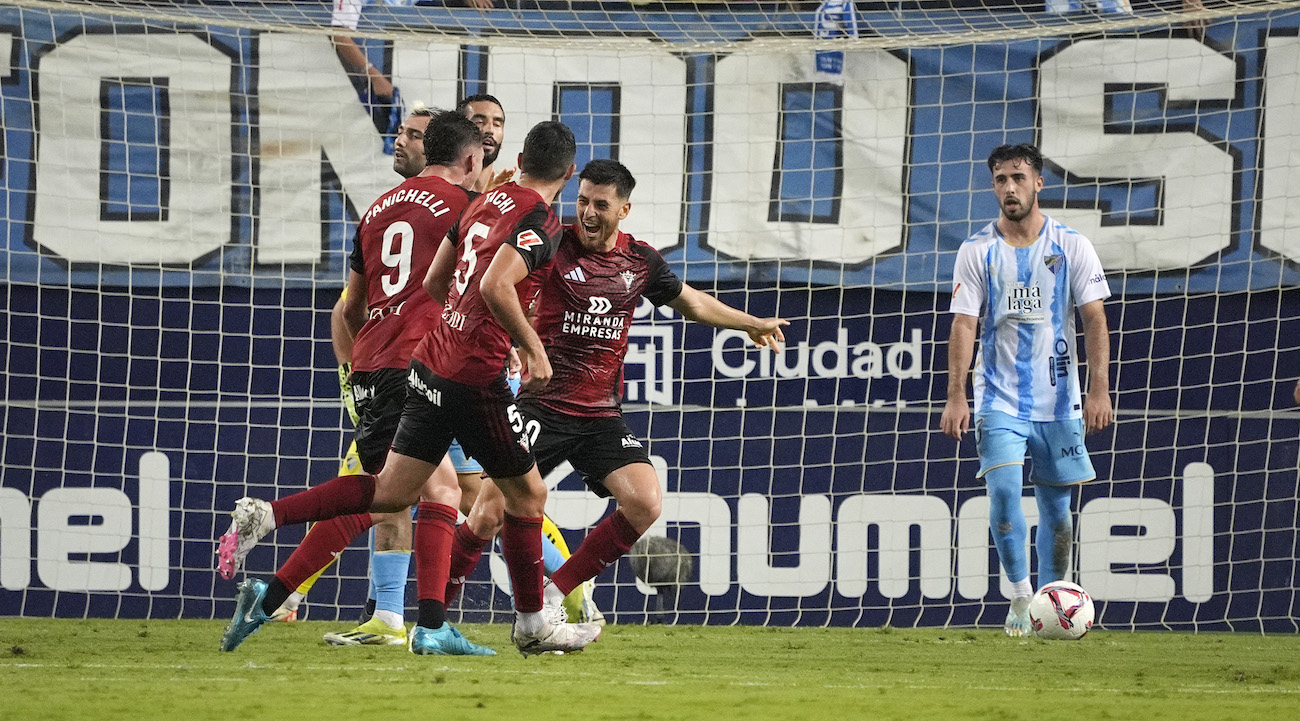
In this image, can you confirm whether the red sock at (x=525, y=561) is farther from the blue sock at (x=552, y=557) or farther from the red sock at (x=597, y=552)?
the blue sock at (x=552, y=557)

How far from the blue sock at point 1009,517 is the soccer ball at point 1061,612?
1.69 ft

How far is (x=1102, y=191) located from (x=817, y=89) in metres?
1.52

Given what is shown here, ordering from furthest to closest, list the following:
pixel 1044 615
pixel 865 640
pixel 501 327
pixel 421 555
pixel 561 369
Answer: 1. pixel 865 640
2. pixel 1044 615
3. pixel 561 369
4. pixel 421 555
5. pixel 501 327

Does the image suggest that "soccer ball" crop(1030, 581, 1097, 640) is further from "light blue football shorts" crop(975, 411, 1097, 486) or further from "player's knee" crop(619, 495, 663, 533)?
"player's knee" crop(619, 495, 663, 533)

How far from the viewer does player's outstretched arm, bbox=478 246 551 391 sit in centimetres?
444

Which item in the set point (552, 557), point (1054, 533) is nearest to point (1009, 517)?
point (1054, 533)

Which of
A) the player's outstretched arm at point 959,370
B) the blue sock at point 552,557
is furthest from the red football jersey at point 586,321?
the player's outstretched arm at point 959,370

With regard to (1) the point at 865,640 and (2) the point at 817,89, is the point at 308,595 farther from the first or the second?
(2) the point at 817,89

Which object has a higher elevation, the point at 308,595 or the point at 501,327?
the point at 501,327

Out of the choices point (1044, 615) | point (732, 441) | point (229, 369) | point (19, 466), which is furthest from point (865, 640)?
Result: point (19, 466)

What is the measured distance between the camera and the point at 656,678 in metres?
4.66

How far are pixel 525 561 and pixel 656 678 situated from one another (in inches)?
21.8

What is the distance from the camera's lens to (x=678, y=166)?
798 centimetres

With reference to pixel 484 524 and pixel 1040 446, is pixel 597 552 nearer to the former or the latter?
pixel 484 524
